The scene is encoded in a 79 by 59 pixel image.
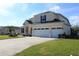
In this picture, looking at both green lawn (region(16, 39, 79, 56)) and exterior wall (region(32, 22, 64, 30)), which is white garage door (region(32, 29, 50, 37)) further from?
green lawn (region(16, 39, 79, 56))

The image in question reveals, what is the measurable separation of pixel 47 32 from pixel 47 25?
0.29 m

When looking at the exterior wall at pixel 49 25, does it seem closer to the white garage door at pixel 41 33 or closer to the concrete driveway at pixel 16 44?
the white garage door at pixel 41 33

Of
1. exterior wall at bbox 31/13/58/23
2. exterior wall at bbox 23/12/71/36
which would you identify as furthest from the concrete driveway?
exterior wall at bbox 31/13/58/23

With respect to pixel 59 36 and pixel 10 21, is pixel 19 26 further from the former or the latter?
pixel 59 36

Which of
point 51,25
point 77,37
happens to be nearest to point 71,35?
point 77,37

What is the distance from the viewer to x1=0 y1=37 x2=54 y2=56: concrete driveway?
7.47 meters

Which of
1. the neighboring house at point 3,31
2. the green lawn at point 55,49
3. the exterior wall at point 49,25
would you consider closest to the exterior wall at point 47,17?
the exterior wall at point 49,25

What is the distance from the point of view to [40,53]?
725cm

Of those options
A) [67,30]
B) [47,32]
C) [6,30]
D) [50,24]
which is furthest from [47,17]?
[6,30]

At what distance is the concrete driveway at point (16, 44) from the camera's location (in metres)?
7.47

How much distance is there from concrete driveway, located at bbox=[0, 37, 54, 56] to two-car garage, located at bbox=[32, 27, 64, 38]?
0.22m

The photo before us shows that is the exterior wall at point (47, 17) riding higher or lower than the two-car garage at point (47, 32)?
higher

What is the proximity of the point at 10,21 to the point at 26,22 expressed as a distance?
0.53m

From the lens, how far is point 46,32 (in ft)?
28.2
